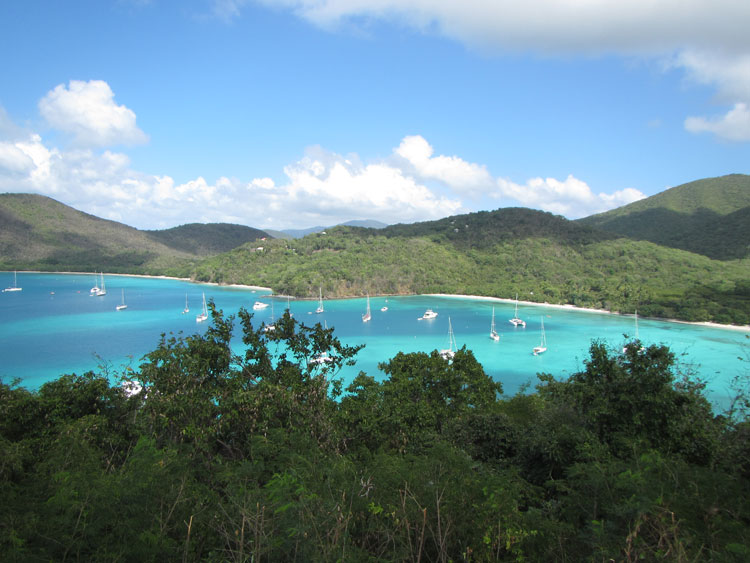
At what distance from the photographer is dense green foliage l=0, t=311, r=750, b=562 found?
2834mm

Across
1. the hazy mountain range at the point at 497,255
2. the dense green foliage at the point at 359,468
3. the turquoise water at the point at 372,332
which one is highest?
the hazy mountain range at the point at 497,255

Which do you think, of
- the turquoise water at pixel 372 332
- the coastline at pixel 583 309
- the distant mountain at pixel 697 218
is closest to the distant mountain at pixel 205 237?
the turquoise water at pixel 372 332

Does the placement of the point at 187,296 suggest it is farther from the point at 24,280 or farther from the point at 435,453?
the point at 435,453

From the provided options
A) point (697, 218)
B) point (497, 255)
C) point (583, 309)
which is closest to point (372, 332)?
point (583, 309)

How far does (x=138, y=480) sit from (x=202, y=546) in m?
1.00

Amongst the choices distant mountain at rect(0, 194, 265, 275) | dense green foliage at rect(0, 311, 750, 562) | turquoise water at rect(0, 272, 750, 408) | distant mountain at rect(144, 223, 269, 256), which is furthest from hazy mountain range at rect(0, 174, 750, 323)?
dense green foliage at rect(0, 311, 750, 562)

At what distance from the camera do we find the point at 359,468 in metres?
5.35

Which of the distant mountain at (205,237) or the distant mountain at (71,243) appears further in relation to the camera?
the distant mountain at (205,237)

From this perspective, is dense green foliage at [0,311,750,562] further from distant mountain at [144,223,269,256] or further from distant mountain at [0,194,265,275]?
distant mountain at [144,223,269,256]

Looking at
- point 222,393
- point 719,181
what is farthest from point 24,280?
point 719,181

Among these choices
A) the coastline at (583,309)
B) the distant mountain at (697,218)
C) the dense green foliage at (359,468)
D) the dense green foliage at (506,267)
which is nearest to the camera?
the dense green foliage at (359,468)

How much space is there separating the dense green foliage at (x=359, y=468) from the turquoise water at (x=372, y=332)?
1113cm

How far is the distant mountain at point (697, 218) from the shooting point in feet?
227

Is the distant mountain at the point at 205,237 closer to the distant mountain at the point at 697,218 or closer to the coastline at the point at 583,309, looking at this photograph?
the coastline at the point at 583,309
